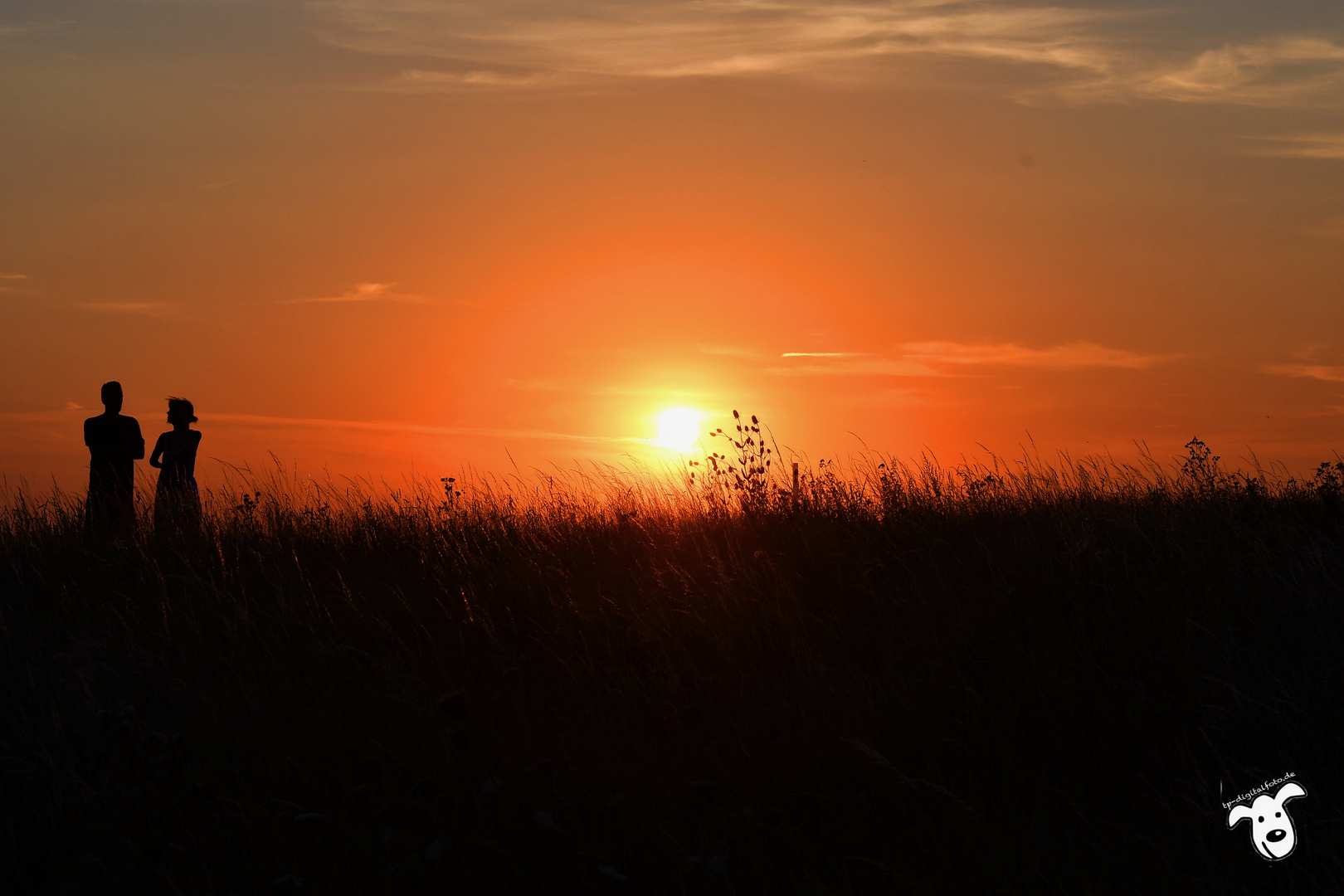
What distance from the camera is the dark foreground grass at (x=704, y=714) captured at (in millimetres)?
3197

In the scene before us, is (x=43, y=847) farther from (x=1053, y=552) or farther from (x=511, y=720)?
(x=1053, y=552)

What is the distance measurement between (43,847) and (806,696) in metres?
3.10

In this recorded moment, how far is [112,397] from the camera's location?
9906mm

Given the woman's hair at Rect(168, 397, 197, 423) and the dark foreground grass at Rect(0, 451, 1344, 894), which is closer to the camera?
the dark foreground grass at Rect(0, 451, 1344, 894)

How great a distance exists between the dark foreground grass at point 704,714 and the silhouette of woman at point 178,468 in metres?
2.09

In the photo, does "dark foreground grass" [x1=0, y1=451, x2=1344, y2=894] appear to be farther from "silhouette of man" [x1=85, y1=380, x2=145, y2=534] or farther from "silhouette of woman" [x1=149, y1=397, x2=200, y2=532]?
"silhouette of man" [x1=85, y1=380, x2=145, y2=534]

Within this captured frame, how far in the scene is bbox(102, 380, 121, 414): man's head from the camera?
32.4 ft

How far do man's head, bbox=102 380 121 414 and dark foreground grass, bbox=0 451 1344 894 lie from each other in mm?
3227
